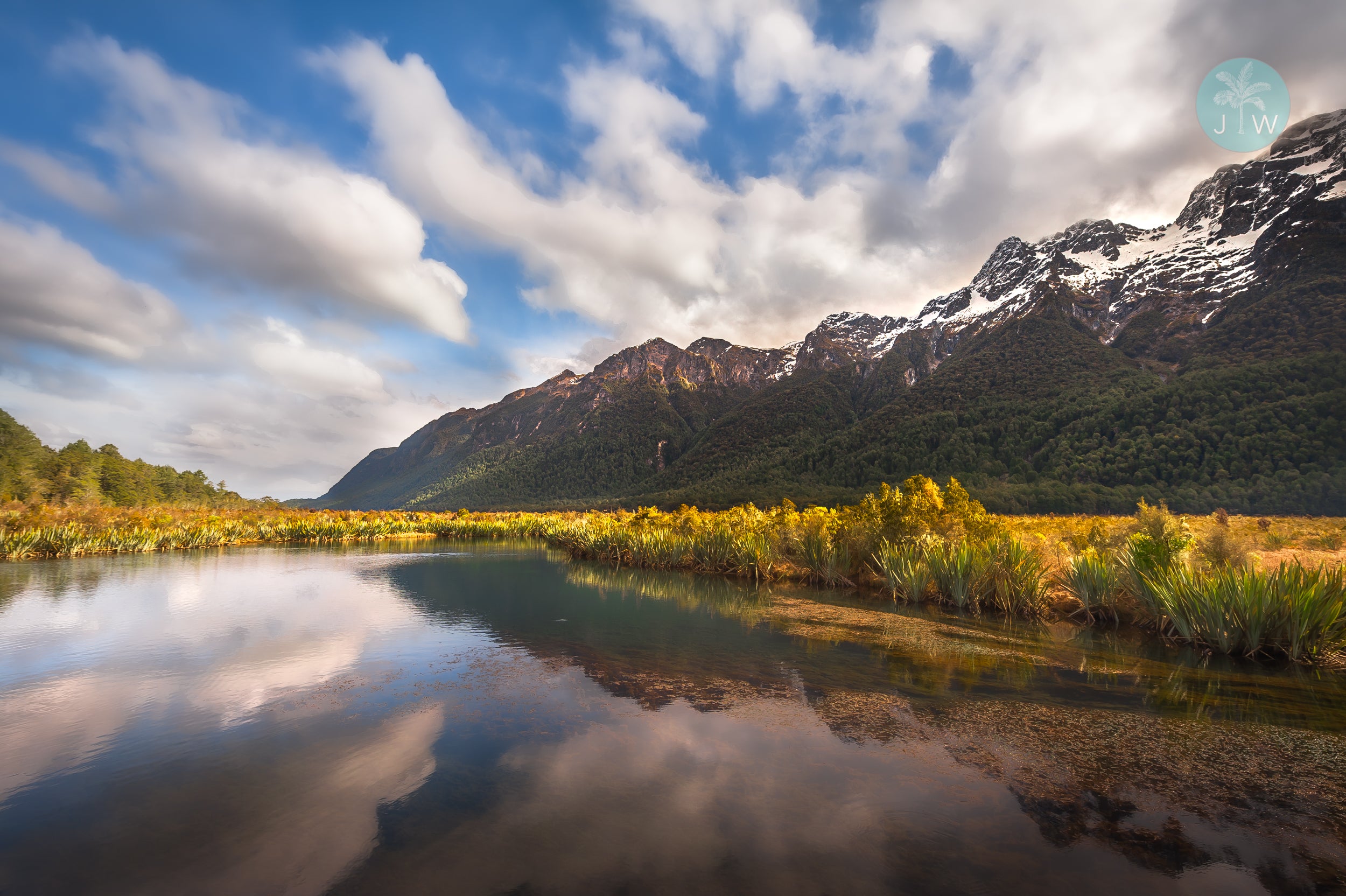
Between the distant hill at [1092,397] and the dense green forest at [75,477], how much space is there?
72705 millimetres

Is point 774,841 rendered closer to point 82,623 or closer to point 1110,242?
point 82,623

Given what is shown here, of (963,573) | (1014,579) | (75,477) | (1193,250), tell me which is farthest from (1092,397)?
A: (75,477)

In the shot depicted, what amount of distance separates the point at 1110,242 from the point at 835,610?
213m

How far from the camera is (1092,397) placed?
304 ft

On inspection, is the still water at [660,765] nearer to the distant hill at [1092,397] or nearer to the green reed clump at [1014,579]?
the green reed clump at [1014,579]

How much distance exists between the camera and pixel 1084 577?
14.2 meters

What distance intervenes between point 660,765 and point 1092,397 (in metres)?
114

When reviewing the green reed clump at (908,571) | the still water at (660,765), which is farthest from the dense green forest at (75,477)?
the green reed clump at (908,571)

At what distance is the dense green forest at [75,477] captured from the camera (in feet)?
159

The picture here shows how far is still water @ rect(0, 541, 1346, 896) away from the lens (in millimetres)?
4137

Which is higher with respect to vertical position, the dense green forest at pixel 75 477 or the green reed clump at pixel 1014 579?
A: the dense green forest at pixel 75 477

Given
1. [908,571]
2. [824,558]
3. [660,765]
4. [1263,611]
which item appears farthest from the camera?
[824,558]

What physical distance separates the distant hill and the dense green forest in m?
72.7

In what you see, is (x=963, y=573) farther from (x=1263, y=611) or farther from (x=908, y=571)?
(x=1263, y=611)
